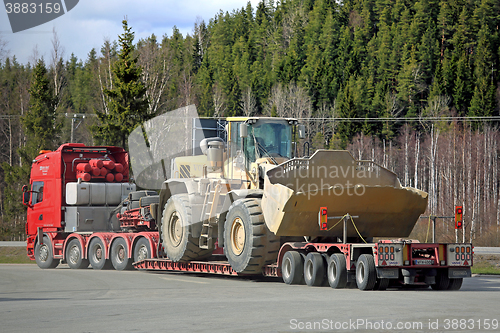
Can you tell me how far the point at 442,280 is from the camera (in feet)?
49.8

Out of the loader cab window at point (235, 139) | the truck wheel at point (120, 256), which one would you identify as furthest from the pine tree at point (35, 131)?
the loader cab window at point (235, 139)

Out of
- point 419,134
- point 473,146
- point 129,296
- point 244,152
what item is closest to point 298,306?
point 129,296

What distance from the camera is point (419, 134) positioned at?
239 ft

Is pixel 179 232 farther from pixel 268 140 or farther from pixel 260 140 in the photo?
pixel 268 140

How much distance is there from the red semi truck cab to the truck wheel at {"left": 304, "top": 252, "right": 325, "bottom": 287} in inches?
439

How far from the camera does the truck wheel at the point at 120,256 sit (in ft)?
73.6

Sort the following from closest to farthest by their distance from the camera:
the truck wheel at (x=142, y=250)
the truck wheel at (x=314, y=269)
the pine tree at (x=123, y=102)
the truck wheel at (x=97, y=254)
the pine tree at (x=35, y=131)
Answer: the truck wheel at (x=314, y=269) → the truck wheel at (x=142, y=250) → the truck wheel at (x=97, y=254) → the pine tree at (x=123, y=102) → the pine tree at (x=35, y=131)

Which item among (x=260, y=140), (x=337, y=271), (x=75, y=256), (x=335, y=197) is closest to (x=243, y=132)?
(x=260, y=140)

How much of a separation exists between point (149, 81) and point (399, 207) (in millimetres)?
42188

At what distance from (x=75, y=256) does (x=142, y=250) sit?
4.40 metres

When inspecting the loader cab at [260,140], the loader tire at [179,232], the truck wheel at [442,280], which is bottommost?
the truck wheel at [442,280]

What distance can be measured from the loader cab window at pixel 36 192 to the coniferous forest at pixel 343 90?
17.9 meters

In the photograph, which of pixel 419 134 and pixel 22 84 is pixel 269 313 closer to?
pixel 419 134

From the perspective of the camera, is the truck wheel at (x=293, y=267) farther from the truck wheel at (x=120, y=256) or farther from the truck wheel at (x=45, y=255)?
the truck wheel at (x=45, y=255)
